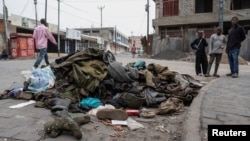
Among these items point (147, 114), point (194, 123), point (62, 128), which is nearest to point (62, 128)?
point (62, 128)

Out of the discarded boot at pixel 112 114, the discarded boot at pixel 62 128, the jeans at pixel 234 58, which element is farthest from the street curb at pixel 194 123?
the jeans at pixel 234 58

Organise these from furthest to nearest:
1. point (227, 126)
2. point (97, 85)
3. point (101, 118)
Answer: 1. point (97, 85)
2. point (101, 118)
3. point (227, 126)

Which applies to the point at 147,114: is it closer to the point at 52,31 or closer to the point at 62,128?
the point at 62,128

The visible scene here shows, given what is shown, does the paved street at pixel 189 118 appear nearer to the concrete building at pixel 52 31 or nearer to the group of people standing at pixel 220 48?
the group of people standing at pixel 220 48

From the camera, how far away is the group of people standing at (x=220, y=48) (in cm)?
886

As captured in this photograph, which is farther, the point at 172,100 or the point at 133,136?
the point at 172,100

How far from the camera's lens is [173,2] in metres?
35.9

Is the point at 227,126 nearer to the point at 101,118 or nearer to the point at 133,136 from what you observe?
the point at 133,136

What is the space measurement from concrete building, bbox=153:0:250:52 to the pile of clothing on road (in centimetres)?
2441

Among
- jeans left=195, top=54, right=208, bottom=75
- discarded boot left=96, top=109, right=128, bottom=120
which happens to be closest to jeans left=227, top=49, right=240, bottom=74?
jeans left=195, top=54, right=208, bottom=75

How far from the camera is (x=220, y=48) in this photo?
30.8ft

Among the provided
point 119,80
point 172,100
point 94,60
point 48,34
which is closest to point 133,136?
point 172,100

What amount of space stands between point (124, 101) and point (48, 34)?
232 inches

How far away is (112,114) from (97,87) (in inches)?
46.0
